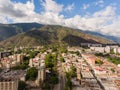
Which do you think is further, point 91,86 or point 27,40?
point 27,40

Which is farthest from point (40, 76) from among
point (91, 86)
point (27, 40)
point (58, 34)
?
point (58, 34)

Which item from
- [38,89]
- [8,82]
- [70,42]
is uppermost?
[70,42]

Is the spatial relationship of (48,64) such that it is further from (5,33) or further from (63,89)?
(5,33)

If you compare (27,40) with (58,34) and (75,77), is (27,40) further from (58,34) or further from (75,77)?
(75,77)

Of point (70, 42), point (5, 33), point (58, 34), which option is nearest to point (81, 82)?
point (70, 42)

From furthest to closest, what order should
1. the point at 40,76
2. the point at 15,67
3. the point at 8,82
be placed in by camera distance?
1. the point at 15,67
2. the point at 40,76
3. the point at 8,82

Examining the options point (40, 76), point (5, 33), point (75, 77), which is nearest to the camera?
point (40, 76)

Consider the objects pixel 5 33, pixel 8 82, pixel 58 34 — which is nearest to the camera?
pixel 8 82

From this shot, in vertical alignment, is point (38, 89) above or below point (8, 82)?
below

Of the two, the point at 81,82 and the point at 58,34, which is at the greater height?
the point at 58,34
